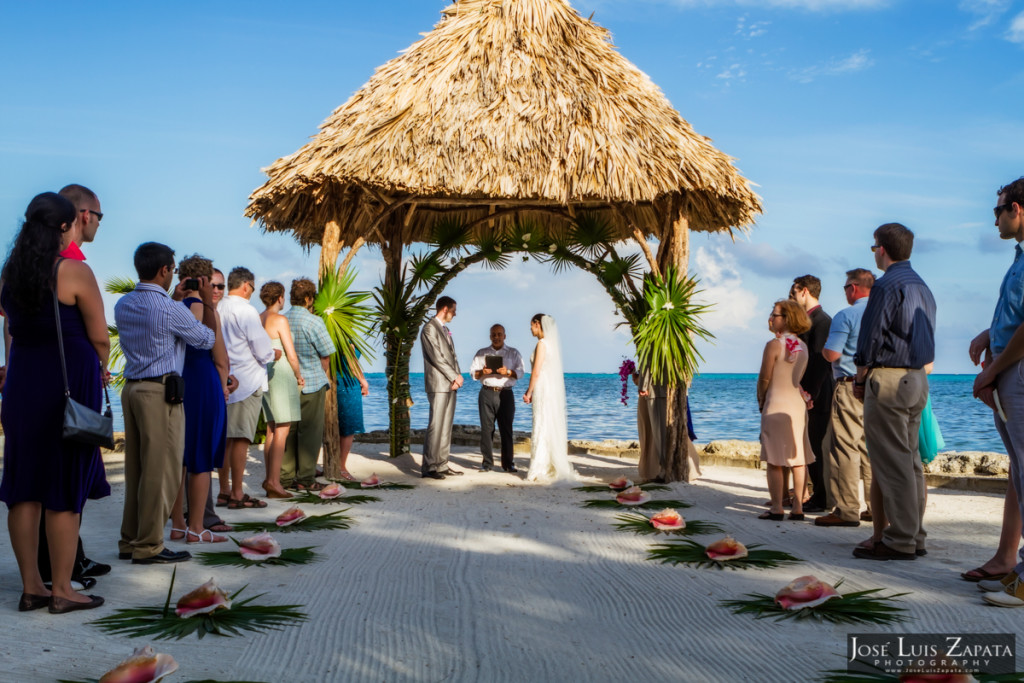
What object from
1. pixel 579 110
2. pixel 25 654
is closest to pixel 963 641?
pixel 25 654

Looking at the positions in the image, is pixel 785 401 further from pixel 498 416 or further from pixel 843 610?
pixel 498 416

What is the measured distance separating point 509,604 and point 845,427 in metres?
3.42

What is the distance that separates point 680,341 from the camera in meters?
9.03

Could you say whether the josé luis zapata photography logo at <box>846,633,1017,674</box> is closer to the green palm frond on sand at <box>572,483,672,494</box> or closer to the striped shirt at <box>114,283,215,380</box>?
the striped shirt at <box>114,283,215,380</box>

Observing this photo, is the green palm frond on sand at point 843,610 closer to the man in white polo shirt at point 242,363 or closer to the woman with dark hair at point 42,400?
the woman with dark hair at point 42,400

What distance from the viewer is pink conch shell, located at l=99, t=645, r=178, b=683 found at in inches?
102

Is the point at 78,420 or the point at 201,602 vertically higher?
the point at 78,420

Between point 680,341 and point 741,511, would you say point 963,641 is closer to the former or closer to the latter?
point 741,511

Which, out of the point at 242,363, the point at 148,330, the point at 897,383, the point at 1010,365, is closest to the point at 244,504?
the point at 242,363

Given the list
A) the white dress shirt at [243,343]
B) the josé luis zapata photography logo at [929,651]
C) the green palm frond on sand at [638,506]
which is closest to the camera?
the josé luis zapata photography logo at [929,651]

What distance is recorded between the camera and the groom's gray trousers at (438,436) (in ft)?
30.9

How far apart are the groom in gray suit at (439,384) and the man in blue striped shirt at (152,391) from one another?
4701 mm

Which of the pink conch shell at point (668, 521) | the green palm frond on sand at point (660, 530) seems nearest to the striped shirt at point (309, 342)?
the green palm frond on sand at point (660, 530)

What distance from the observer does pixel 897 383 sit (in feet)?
16.3
